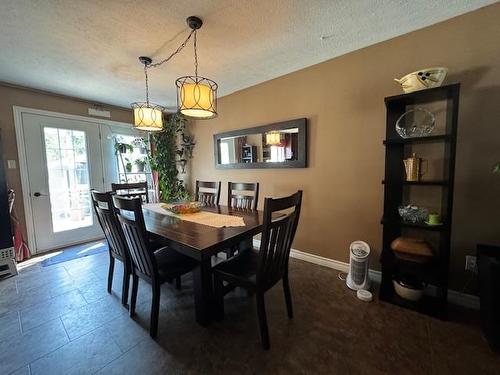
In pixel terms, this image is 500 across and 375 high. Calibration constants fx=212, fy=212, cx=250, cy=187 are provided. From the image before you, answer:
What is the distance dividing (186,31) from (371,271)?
9.31 feet

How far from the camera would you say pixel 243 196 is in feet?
8.07

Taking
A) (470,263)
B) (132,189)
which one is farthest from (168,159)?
(470,263)

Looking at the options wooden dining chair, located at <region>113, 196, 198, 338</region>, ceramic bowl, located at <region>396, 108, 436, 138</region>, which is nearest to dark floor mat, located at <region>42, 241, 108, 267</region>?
wooden dining chair, located at <region>113, 196, 198, 338</region>

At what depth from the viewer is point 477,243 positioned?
5.46ft

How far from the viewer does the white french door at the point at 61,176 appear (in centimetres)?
295

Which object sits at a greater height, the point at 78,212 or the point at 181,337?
the point at 78,212

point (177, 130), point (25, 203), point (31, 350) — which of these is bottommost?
point (31, 350)

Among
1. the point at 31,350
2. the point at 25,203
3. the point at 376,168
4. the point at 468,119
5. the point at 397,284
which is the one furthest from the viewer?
the point at 25,203

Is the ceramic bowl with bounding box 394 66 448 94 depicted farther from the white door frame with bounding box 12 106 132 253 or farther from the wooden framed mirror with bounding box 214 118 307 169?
the white door frame with bounding box 12 106 132 253

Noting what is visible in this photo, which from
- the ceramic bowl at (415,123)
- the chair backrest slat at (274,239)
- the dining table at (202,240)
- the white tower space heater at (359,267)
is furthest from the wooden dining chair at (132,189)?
the ceramic bowl at (415,123)

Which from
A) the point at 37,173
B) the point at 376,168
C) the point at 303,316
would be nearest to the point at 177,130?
the point at 37,173

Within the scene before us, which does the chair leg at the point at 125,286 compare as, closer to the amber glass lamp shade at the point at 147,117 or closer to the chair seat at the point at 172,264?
the chair seat at the point at 172,264

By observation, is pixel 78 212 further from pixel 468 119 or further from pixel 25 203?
pixel 468 119

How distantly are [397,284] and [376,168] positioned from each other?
1.05 m
